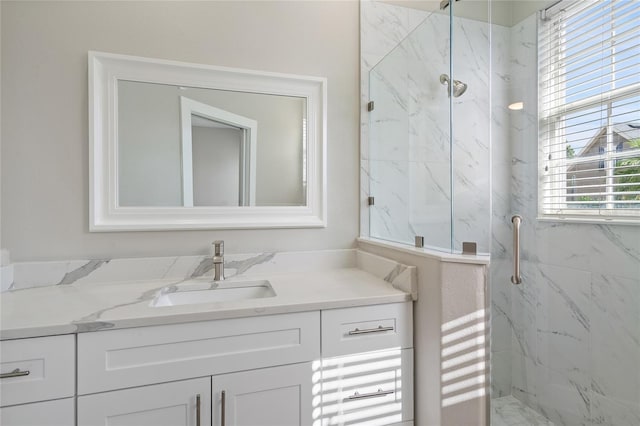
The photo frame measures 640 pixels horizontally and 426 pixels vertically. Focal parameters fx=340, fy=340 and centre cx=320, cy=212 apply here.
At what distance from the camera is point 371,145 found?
79.2 inches

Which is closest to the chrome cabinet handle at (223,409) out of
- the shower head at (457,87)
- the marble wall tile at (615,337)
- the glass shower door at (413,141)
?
the glass shower door at (413,141)

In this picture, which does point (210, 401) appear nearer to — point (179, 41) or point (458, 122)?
point (458, 122)

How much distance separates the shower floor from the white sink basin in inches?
38.9

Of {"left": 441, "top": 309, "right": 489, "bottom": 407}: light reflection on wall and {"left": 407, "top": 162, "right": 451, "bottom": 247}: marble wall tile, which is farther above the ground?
{"left": 407, "top": 162, "right": 451, "bottom": 247}: marble wall tile

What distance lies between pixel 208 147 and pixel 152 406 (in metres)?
1.13

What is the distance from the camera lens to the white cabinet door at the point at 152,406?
1.09 metres

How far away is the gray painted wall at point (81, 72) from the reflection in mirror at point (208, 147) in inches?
6.3

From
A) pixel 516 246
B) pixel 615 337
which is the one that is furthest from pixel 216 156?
pixel 615 337

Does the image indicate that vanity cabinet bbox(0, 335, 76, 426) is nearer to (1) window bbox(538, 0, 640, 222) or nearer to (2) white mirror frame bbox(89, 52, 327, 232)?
(2) white mirror frame bbox(89, 52, 327, 232)

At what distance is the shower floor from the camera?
132 cm

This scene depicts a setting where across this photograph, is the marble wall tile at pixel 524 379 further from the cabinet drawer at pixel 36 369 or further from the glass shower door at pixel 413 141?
the cabinet drawer at pixel 36 369

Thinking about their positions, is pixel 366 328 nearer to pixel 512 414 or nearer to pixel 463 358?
pixel 463 358

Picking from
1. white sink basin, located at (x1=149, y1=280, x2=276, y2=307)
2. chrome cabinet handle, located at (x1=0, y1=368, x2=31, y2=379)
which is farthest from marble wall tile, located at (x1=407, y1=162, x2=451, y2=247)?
chrome cabinet handle, located at (x1=0, y1=368, x2=31, y2=379)

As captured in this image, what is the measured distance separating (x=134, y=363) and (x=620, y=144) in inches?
71.1
